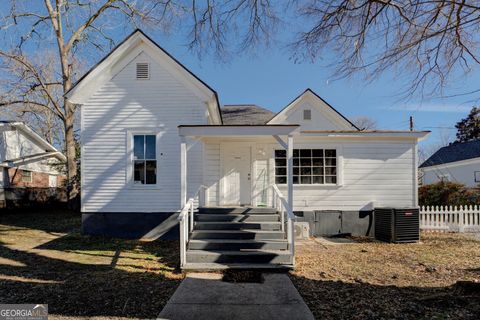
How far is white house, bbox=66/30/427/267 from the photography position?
10172mm

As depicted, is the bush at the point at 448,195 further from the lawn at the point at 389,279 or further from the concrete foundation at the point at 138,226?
the concrete foundation at the point at 138,226

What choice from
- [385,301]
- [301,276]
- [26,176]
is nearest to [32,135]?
[26,176]

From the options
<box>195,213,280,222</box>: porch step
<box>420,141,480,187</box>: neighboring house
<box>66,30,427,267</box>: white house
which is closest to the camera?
<box>195,213,280,222</box>: porch step

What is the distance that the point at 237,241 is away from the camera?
23.6 ft

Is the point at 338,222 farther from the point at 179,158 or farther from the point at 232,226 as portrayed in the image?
the point at 179,158

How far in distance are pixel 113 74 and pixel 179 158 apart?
3.58 metres

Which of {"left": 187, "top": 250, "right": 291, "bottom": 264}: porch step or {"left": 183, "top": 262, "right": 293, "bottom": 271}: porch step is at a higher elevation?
{"left": 187, "top": 250, "right": 291, "bottom": 264}: porch step

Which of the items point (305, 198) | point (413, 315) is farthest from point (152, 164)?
point (413, 315)

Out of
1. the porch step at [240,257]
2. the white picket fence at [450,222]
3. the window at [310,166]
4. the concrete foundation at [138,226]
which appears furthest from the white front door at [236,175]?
the white picket fence at [450,222]

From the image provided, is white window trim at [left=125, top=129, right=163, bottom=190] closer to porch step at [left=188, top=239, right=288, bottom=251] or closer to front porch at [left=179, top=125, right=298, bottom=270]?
front porch at [left=179, top=125, right=298, bottom=270]

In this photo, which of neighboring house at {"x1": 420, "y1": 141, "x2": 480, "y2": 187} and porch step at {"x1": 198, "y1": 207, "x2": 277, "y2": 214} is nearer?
porch step at {"x1": 198, "y1": 207, "x2": 277, "y2": 214}

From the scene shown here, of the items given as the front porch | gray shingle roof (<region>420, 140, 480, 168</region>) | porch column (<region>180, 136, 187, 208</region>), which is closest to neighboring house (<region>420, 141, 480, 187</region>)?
gray shingle roof (<region>420, 140, 480, 168</region>)

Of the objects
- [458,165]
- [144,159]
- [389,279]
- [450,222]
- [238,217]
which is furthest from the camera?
[458,165]

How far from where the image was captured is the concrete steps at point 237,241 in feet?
21.8
